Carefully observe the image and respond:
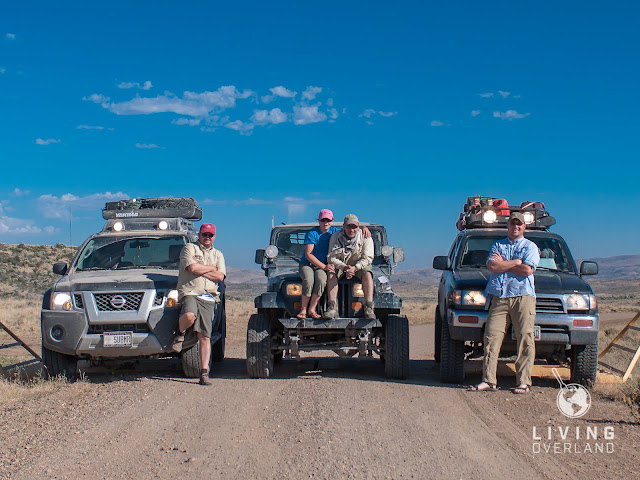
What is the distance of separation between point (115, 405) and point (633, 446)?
16.8ft

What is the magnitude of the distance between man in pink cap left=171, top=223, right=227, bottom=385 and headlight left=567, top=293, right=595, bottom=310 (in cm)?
445

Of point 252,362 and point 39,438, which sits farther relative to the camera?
point 252,362

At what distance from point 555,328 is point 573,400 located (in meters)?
0.90

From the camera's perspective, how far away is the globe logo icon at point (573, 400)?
7352 mm

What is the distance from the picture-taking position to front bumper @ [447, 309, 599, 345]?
27.4 ft

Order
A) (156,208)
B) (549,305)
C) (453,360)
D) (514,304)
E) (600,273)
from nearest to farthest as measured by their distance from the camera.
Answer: (514,304) < (549,305) < (453,360) < (156,208) < (600,273)

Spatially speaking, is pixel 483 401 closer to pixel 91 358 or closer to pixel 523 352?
pixel 523 352

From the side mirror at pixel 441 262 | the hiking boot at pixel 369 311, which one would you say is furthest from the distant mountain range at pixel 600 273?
the hiking boot at pixel 369 311

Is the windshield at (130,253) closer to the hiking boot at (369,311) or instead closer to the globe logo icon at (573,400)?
the hiking boot at (369,311)

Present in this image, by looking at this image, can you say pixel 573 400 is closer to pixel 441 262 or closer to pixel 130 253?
pixel 441 262

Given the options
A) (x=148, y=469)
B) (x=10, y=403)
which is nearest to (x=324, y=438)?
(x=148, y=469)

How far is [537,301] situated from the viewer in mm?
8578

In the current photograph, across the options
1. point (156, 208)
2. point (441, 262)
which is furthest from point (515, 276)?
point (156, 208)

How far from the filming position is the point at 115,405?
7402 millimetres
